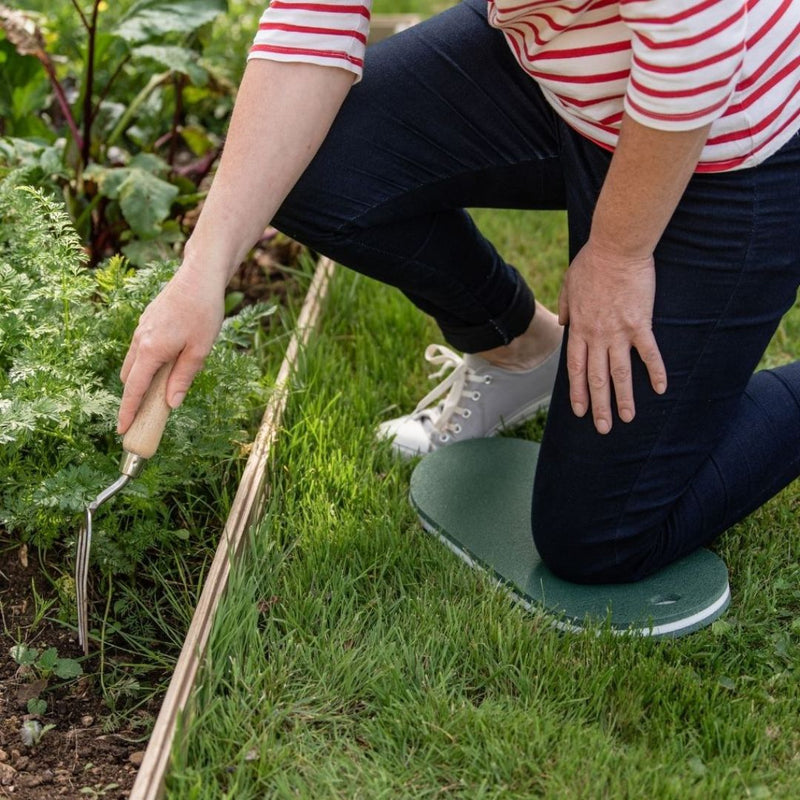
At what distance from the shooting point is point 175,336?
1.42 m

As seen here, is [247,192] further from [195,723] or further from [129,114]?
[129,114]

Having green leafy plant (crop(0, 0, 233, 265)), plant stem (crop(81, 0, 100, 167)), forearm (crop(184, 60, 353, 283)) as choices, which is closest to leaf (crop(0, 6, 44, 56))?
green leafy plant (crop(0, 0, 233, 265))

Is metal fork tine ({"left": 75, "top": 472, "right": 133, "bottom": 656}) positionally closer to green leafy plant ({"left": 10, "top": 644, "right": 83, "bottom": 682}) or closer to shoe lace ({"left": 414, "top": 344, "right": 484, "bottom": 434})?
green leafy plant ({"left": 10, "top": 644, "right": 83, "bottom": 682})

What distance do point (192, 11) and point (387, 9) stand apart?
6.56 ft

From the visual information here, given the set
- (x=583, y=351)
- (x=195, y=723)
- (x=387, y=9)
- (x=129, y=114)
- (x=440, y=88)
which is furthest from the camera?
(x=387, y=9)

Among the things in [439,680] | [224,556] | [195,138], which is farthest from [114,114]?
[439,680]

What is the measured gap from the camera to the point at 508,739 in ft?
4.81

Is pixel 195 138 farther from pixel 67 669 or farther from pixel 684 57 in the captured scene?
pixel 684 57

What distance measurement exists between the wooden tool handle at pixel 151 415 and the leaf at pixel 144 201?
3.07 feet

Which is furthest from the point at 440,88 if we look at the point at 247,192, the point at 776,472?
the point at 776,472

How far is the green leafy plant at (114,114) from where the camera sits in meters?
2.33

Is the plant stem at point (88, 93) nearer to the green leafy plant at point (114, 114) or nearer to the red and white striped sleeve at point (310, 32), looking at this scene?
the green leafy plant at point (114, 114)

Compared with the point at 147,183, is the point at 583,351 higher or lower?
Result: higher

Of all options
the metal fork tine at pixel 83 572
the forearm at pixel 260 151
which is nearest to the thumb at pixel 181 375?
the forearm at pixel 260 151
